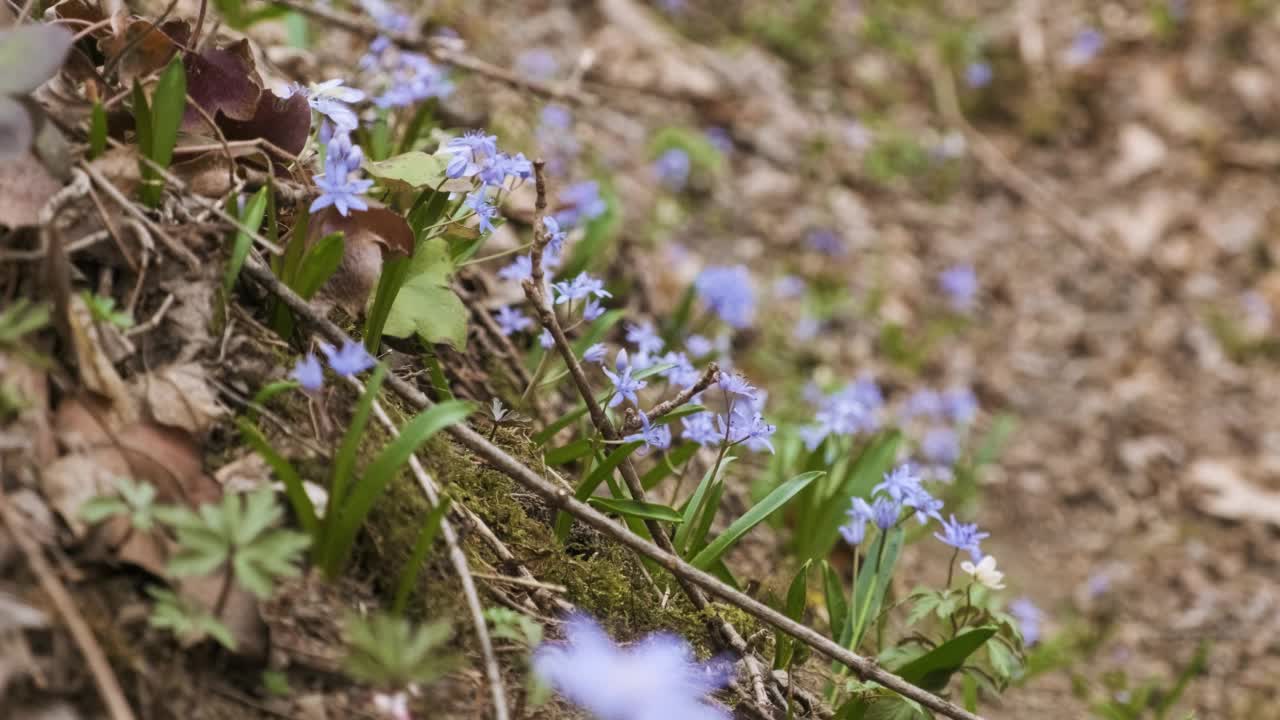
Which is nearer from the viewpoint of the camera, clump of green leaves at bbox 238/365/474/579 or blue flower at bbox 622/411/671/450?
clump of green leaves at bbox 238/365/474/579

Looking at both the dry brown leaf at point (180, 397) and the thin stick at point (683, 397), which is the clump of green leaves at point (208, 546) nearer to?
the dry brown leaf at point (180, 397)

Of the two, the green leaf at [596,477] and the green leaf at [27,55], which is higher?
the green leaf at [596,477]

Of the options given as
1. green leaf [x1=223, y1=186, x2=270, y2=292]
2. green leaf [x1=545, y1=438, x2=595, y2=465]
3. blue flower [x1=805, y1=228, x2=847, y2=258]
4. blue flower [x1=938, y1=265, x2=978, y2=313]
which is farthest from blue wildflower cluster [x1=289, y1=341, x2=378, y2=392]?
blue flower [x1=938, y1=265, x2=978, y2=313]

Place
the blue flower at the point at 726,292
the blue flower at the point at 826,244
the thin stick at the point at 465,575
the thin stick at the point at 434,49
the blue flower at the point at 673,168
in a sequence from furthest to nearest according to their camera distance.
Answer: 1. the blue flower at the point at 826,244
2. the blue flower at the point at 673,168
3. the blue flower at the point at 726,292
4. the thin stick at the point at 434,49
5. the thin stick at the point at 465,575

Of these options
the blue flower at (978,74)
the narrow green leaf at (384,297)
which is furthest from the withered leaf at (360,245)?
the blue flower at (978,74)

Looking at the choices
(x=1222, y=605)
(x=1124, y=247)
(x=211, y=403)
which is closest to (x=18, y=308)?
(x=211, y=403)

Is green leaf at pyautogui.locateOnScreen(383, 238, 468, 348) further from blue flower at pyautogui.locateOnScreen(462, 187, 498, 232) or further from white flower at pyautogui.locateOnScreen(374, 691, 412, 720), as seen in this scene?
white flower at pyautogui.locateOnScreen(374, 691, 412, 720)

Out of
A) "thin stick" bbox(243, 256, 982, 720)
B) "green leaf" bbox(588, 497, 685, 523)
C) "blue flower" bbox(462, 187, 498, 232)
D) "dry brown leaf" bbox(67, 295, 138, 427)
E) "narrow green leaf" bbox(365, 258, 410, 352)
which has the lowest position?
"dry brown leaf" bbox(67, 295, 138, 427)
